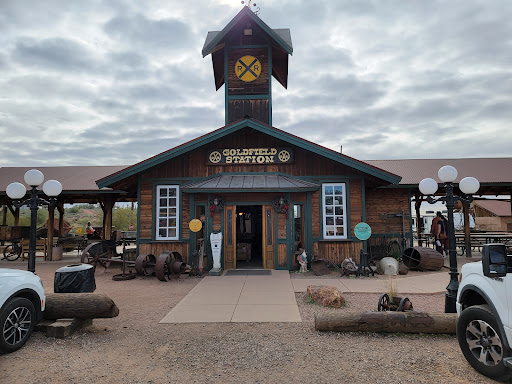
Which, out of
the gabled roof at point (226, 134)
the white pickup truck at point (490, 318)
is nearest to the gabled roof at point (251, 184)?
the gabled roof at point (226, 134)

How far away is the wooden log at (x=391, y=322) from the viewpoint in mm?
5039

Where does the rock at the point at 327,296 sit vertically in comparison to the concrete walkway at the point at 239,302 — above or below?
above

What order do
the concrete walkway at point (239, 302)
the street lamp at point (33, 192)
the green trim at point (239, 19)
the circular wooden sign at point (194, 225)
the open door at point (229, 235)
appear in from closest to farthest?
the concrete walkway at point (239, 302)
the street lamp at point (33, 192)
the circular wooden sign at point (194, 225)
the open door at point (229, 235)
the green trim at point (239, 19)

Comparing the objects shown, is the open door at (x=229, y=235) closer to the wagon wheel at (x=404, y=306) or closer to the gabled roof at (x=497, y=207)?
the wagon wheel at (x=404, y=306)

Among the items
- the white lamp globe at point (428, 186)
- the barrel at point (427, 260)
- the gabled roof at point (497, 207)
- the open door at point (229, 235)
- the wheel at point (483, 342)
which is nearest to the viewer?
the wheel at point (483, 342)

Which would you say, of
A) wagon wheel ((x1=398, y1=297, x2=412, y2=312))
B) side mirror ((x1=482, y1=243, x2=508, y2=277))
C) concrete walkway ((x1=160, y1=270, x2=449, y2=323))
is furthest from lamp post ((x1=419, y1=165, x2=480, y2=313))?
side mirror ((x1=482, y1=243, x2=508, y2=277))

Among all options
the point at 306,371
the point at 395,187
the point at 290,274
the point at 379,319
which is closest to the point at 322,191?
the point at 290,274

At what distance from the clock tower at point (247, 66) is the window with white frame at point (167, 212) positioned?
12.8 ft

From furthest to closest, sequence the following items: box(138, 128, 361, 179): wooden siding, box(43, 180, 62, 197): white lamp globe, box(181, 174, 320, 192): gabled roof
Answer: box(138, 128, 361, 179): wooden siding → box(181, 174, 320, 192): gabled roof → box(43, 180, 62, 197): white lamp globe

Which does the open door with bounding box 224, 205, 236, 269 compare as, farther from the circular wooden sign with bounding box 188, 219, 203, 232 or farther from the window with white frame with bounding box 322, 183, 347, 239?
the window with white frame with bounding box 322, 183, 347, 239

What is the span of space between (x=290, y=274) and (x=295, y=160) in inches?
159

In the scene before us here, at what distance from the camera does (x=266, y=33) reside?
13.8 m

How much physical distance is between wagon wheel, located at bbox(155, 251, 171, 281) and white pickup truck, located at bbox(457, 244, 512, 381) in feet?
25.4

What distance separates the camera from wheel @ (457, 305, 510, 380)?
3590 mm
